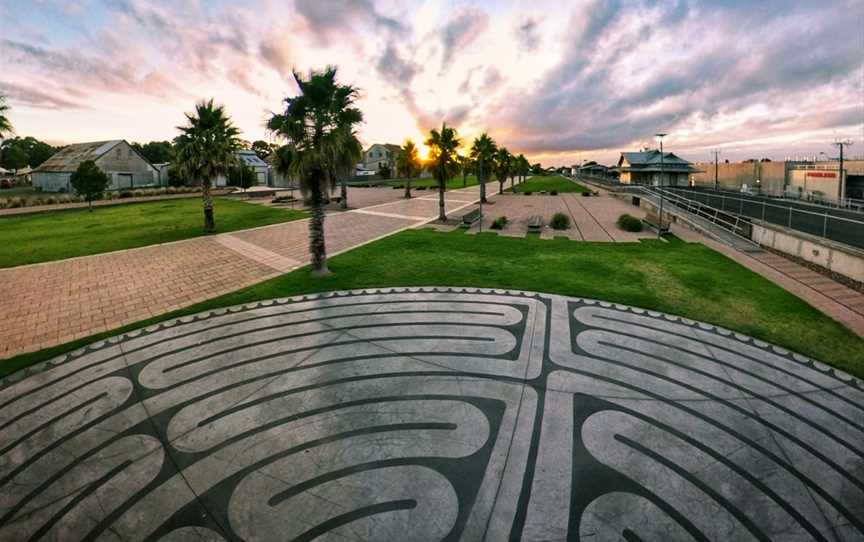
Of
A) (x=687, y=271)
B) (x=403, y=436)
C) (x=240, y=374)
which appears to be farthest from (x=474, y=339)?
(x=687, y=271)

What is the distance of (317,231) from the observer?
15.4 m

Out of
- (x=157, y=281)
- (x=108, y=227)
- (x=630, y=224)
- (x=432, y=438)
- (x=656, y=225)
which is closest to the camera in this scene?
(x=432, y=438)

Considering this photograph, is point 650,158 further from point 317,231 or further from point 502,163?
point 317,231

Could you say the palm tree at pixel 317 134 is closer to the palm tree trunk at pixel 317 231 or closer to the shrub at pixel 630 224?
the palm tree trunk at pixel 317 231

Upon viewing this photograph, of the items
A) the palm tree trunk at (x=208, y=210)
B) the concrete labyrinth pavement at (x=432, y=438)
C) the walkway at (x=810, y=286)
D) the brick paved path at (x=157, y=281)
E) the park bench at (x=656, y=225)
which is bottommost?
the concrete labyrinth pavement at (x=432, y=438)

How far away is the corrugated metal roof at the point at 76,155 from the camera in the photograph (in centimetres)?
5078

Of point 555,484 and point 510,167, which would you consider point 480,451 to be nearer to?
point 555,484

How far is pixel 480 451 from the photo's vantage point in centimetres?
630

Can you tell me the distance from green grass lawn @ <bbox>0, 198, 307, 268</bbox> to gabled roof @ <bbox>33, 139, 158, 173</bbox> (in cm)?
1693

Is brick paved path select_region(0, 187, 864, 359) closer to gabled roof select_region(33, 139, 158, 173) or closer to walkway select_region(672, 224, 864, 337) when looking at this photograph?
walkway select_region(672, 224, 864, 337)

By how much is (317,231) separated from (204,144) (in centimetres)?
1225

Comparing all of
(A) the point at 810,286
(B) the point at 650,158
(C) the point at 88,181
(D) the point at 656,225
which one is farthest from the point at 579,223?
(B) the point at 650,158

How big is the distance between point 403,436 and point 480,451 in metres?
1.29

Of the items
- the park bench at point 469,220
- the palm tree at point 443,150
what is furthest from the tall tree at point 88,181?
the park bench at point 469,220
